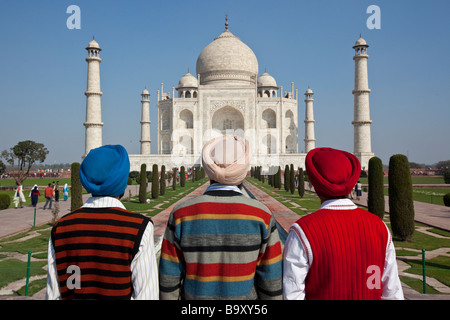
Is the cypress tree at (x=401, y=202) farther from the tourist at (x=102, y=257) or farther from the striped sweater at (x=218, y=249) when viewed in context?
the tourist at (x=102, y=257)

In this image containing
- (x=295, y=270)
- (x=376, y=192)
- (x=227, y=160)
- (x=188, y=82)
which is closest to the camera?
(x=295, y=270)

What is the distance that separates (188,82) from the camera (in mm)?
34938

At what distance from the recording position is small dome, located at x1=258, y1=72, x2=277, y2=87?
1411 inches

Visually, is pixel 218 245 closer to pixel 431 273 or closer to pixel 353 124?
pixel 431 273

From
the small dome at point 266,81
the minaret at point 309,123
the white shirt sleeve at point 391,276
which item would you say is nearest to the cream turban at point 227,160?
the white shirt sleeve at point 391,276

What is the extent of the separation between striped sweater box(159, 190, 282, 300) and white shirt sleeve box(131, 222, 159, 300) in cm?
3

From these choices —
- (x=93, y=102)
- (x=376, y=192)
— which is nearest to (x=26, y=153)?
(x=93, y=102)

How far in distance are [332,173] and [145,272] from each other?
2.66ft

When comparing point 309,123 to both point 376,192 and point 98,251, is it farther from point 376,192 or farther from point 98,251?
point 98,251

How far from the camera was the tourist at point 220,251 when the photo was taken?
1340mm

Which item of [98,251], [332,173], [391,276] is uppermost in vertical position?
[332,173]

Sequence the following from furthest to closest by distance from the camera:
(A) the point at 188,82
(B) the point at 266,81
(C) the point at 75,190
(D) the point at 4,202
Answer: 1. (B) the point at 266,81
2. (A) the point at 188,82
3. (D) the point at 4,202
4. (C) the point at 75,190

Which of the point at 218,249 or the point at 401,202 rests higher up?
the point at 218,249

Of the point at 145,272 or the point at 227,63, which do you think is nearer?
the point at 145,272
